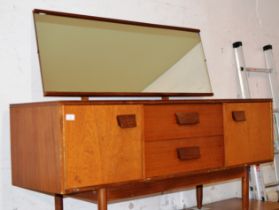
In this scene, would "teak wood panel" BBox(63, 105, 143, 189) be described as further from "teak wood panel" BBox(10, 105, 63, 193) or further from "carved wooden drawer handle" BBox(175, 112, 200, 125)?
"carved wooden drawer handle" BBox(175, 112, 200, 125)

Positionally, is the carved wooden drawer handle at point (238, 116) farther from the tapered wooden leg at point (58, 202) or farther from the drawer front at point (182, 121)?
the tapered wooden leg at point (58, 202)

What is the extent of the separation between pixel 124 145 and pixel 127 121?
0.09m

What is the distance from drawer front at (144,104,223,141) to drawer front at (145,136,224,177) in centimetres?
3

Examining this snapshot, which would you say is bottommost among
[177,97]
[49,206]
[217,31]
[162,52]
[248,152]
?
[49,206]

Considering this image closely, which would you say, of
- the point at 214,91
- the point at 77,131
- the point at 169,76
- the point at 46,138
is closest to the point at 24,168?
the point at 46,138

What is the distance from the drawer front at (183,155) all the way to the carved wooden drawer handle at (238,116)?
0.14 metres

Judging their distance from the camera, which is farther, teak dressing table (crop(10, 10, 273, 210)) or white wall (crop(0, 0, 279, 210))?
white wall (crop(0, 0, 279, 210))

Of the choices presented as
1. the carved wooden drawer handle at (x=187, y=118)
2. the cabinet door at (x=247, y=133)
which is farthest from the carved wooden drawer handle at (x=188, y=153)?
the cabinet door at (x=247, y=133)

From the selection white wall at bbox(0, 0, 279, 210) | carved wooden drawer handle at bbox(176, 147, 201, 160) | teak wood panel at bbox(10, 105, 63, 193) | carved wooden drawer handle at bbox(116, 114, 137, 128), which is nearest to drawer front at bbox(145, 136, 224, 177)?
carved wooden drawer handle at bbox(176, 147, 201, 160)

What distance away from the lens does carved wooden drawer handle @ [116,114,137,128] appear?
1.71 m

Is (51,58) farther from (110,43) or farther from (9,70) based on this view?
(110,43)

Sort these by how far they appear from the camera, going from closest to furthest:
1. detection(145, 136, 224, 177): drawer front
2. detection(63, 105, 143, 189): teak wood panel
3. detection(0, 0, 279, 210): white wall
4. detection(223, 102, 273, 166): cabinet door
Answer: detection(63, 105, 143, 189): teak wood panel
detection(145, 136, 224, 177): drawer front
detection(0, 0, 279, 210): white wall
detection(223, 102, 273, 166): cabinet door

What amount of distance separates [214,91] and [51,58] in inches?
50.2

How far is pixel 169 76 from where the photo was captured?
247 centimetres
